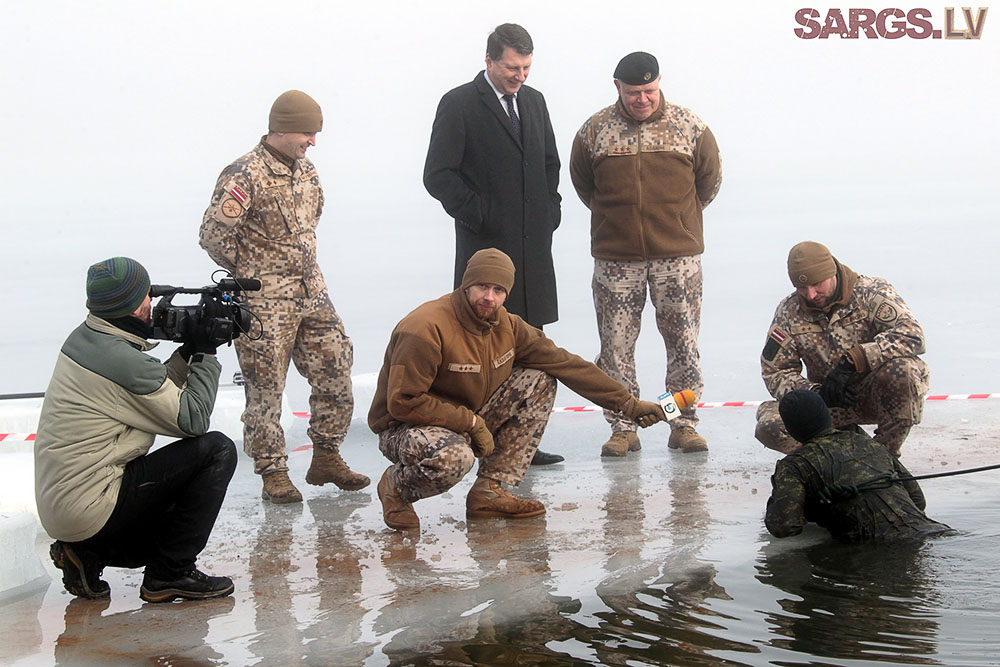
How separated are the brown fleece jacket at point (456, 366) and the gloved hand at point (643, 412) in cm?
4

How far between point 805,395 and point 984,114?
15238mm

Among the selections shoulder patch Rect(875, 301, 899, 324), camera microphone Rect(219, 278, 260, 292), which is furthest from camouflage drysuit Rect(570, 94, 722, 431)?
camera microphone Rect(219, 278, 260, 292)

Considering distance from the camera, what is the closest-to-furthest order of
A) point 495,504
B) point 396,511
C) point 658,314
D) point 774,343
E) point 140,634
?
1. point 140,634
2. point 396,511
3. point 495,504
4. point 774,343
5. point 658,314

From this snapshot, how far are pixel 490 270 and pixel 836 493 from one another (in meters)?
1.38

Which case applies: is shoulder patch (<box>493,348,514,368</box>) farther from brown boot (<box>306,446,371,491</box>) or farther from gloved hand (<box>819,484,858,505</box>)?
gloved hand (<box>819,484,858,505</box>)

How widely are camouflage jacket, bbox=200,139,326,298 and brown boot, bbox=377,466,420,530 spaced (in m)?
1.00

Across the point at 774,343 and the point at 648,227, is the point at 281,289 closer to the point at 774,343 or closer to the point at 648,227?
the point at 648,227

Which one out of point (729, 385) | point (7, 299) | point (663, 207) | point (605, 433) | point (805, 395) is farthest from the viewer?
point (7, 299)

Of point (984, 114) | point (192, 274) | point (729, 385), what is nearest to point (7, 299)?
point (192, 274)

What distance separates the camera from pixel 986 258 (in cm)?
1132

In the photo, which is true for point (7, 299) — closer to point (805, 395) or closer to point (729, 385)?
point (729, 385)

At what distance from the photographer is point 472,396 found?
14.5 ft

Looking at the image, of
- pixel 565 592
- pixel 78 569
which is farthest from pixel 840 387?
pixel 78 569

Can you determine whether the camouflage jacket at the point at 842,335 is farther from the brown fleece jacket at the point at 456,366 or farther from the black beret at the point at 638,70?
the black beret at the point at 638,70
